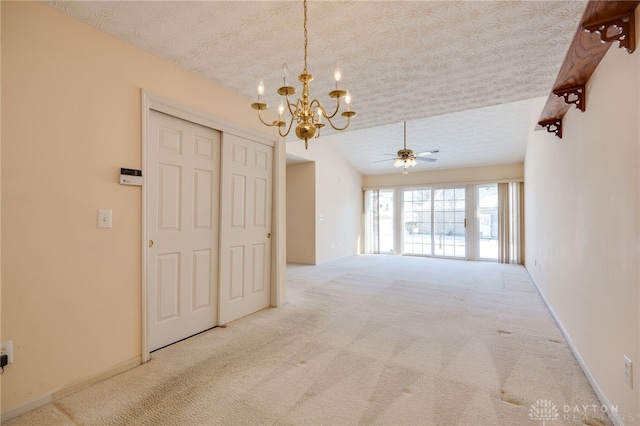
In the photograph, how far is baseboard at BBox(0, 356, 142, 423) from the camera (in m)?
1.67

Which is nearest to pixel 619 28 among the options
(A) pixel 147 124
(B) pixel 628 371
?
(B) pixel 628 371

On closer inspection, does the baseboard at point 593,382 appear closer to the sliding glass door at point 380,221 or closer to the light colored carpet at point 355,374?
the light colored carpet at point 355,374

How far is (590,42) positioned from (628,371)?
1.70 m

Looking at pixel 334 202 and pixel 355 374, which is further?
pixel 334 202

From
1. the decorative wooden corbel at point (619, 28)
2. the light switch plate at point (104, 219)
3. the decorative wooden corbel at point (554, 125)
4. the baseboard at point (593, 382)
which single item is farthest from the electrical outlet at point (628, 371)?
the light switch plate at point (104, 219)

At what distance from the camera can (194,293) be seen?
281 cm

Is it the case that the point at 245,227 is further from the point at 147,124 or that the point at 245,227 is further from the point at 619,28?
the point at 619,28

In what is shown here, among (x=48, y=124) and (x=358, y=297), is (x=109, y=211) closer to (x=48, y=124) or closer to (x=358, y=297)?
(x=48, y=124)

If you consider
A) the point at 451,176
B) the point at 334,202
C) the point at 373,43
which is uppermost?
the point at 373,43

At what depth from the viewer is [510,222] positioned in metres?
7.16

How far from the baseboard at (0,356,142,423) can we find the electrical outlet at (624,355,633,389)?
3026 mm

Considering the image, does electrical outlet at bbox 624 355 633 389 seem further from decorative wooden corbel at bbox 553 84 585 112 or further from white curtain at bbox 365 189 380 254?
white curtain at bbox 365 189 380 254

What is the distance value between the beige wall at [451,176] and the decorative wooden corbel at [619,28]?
6.56 metres

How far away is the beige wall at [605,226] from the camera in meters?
1.43
